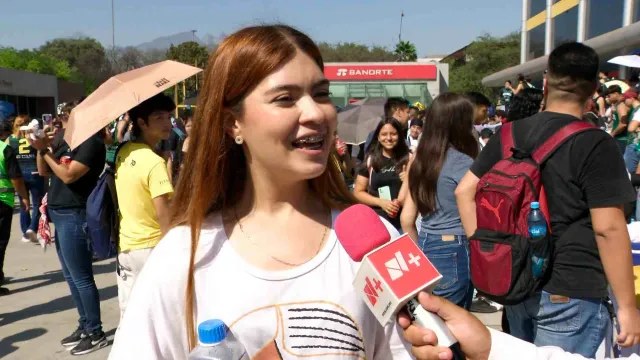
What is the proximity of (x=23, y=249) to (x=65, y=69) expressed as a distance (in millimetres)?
57335

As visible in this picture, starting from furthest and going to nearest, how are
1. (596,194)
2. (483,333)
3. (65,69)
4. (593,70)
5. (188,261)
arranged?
(65,69) < (593,70) < (596,194) < (188,261) < (483,333)

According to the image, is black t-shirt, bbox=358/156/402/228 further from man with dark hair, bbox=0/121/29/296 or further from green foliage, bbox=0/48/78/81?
green foliage, bbox=0/48/78/81

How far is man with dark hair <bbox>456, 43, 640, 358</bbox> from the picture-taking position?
234cm

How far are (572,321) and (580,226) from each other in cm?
42

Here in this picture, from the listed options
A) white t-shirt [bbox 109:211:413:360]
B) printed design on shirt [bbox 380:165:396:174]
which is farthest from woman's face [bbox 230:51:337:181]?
printed design on shirt [bbox 380:165:396:174]

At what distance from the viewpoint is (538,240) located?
2391 mm

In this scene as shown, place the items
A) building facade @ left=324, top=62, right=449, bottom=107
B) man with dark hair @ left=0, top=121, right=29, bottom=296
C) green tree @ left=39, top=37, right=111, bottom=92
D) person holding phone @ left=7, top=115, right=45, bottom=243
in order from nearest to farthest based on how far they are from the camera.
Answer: man with dark hair @ left=0, top=121, right=29, bottom=296, person holding phone @ left=7, top=115, right=45, bottom=243, building facade @ left=324, top=62, right=449, bottom=107, green tree @ left=39, top=37, right=111, bottom=92

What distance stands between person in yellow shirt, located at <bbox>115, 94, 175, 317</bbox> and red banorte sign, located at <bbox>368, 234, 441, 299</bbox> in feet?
8.17

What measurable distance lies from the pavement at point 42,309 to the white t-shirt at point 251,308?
345 cm

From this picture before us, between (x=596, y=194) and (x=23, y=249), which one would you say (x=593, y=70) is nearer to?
(x=596, y=194)

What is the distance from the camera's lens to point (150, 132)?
375 centimetres

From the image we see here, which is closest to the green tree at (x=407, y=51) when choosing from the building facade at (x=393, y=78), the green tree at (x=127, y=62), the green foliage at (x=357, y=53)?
the green foliage at (x=357, y=53)

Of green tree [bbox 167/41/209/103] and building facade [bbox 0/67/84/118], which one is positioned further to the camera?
building facade [bbox 0/67/84/118]

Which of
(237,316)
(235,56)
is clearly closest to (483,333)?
(237,316)
